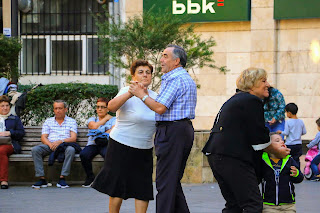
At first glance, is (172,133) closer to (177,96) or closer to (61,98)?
(177,96)

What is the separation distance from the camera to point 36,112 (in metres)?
14.0

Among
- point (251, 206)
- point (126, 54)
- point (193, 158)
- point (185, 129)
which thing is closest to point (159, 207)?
point (185, 129)

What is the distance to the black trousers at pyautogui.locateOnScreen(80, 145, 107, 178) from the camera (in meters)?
11.7

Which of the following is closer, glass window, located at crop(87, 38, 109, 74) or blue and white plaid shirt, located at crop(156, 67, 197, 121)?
blue and white plaid shirt, located at crop(156, 67, 197, 121)

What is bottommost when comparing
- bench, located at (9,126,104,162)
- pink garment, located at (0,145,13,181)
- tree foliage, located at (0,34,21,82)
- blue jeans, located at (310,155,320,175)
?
blue jeans, located at (310,155,320,175)

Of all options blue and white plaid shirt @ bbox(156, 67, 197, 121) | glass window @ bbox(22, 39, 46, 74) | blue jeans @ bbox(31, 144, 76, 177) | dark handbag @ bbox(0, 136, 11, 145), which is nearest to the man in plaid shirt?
blue and white plaid shirt @ bbox(156, 67, 197, 121)

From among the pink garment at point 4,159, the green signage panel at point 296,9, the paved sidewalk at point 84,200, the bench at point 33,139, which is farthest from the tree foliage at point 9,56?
the green signage panel at point 296,9

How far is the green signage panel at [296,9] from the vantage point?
18.0 metres

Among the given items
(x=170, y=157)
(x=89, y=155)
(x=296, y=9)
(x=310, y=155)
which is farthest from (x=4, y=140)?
(x=296, y=9)

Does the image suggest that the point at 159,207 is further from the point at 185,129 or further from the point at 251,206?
the point at 251,206

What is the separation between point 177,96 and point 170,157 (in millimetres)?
596

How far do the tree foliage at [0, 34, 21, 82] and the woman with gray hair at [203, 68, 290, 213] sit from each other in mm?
8707

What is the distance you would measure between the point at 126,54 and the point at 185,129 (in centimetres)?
667

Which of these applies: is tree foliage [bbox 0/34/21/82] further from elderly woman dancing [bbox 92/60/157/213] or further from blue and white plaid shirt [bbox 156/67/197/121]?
blue and white plaid shirt [bbox 156/67/197/121]
